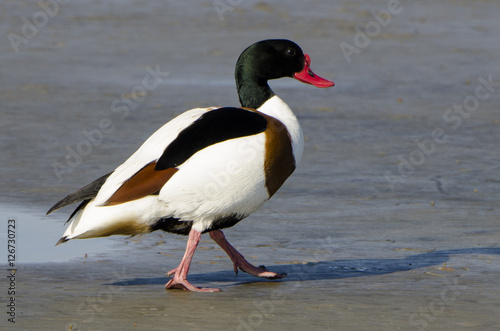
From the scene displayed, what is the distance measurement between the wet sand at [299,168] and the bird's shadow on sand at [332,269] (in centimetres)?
2

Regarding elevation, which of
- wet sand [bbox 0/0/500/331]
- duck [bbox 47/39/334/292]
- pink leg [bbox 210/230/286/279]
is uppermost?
duck [bbox 47/39/334/292]

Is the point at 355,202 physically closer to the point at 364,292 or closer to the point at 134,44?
the point at 364,292

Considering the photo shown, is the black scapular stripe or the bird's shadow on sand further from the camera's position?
the bird's shadow on sand

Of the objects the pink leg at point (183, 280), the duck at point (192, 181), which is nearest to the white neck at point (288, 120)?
the duck at point (192, 181)

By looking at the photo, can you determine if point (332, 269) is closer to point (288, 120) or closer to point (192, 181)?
point (288, 120)

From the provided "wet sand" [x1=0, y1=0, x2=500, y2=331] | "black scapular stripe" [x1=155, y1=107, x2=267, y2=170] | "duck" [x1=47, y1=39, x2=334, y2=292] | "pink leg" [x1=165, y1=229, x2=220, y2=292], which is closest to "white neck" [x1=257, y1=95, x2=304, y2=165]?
"duck" [x1=47, y1=39, x2=334, y2=292]

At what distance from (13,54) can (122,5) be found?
4.78m

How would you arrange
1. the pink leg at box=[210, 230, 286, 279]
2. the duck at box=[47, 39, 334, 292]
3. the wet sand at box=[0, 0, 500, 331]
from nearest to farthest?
the wet sand at box=[0, 0, 500, 331]
the duck at box=[47, 39, 334, 292]
the pink leg at box=[210, 230, 286, 279]

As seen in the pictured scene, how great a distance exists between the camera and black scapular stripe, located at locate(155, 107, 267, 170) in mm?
5719

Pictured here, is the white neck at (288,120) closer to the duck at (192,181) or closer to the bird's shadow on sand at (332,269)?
the duck at (192,181)

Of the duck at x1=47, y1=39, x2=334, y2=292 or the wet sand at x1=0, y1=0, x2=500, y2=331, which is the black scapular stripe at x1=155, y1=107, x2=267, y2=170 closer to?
the duck at x1=47, y1=39, x2=334, y2=292

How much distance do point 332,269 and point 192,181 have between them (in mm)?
1162

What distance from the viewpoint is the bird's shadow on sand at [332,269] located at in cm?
611

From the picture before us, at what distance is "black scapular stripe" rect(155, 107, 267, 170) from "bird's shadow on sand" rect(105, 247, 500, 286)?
30.6 inches
